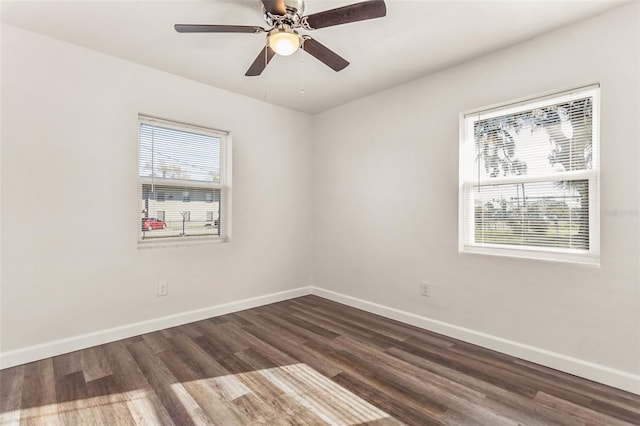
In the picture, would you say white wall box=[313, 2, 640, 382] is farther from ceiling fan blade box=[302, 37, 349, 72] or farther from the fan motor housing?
the fan motor housing

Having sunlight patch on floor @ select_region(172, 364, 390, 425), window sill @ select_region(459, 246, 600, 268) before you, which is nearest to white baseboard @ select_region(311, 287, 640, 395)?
window sill @ select_region(459, 246, 600, 268)

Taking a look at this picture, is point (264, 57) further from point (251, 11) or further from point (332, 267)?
point (332, 267)

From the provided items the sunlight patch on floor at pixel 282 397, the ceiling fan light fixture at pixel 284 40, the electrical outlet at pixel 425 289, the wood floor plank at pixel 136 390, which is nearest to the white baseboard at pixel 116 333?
the wood floor plank at pixel 136 390

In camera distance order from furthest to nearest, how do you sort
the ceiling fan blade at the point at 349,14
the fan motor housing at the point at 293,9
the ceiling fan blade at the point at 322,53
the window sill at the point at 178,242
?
the window sill at the point at 178,242 → the ceiling fan blade at the point at 322,53 → the fan motor housing at the point at 293,9 → the ceiling fan blade at the point at 349,14

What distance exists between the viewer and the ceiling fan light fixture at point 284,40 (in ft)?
5.89

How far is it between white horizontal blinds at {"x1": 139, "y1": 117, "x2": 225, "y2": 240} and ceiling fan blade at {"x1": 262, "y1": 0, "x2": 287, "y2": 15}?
6.19 feet

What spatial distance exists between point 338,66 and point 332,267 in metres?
2.60

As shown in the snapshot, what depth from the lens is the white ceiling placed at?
2.09 metres

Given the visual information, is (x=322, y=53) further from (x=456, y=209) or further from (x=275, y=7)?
(x=456, y=209)

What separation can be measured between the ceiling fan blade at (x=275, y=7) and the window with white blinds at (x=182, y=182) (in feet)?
6.18

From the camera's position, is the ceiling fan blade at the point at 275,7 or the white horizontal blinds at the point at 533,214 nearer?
the ceiling fan blade at the point at 275,7

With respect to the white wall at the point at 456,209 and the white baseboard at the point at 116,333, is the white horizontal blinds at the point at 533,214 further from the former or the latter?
the white baseboard at the point at 116,333

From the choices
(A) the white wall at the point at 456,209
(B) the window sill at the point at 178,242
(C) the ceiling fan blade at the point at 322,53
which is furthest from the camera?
(B) the window sill at the point at 178,242

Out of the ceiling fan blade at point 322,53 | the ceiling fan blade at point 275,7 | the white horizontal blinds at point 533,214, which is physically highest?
the ceiling fan blade at point 275,7
